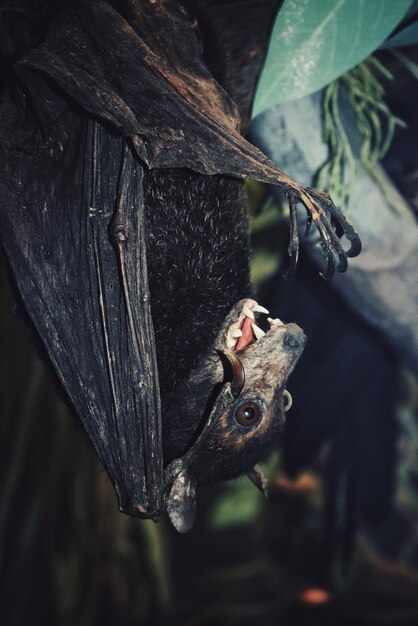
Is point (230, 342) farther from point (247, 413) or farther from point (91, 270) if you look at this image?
point (91, 270)

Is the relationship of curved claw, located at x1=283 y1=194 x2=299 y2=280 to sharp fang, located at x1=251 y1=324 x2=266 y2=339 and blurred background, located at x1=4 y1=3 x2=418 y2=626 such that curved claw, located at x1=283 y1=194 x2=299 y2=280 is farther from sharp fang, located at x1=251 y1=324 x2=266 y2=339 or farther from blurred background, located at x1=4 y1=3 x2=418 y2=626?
sharp fang, located at x1=251 y1=324 x2=266 y2=339

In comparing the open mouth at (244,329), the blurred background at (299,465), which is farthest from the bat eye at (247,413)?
the blurred background at (299,465)

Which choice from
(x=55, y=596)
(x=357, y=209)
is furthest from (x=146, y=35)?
(x=55, y=596)

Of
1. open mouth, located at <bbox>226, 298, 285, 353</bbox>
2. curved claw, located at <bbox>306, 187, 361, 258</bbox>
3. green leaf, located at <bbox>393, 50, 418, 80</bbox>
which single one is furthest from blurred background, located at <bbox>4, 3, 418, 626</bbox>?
open mouth, located at <bbox>226, 298, 285, 353</bbox>

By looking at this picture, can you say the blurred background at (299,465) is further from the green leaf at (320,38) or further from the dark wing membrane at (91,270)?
the green leaf at (320,38)

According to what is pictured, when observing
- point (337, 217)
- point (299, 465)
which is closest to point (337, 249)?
point (337, 217)

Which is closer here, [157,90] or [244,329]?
[157,90]
